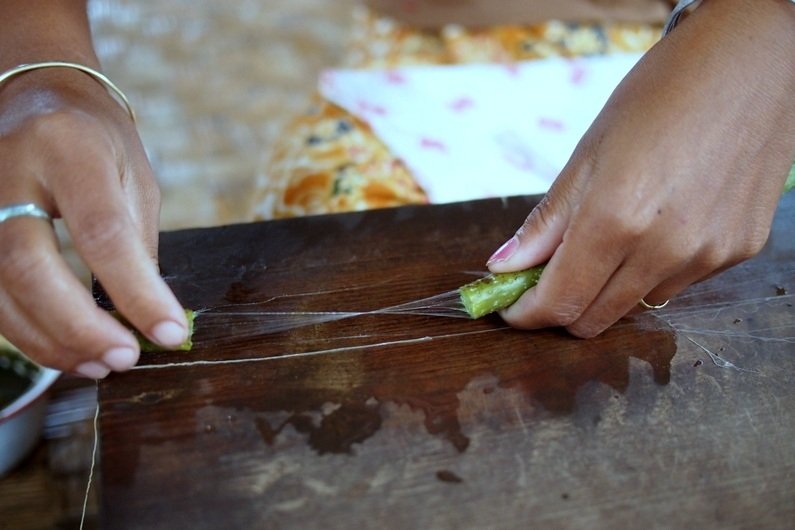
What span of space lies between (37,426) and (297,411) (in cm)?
111

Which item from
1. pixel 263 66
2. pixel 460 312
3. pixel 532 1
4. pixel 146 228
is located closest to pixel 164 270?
pixel 146 228

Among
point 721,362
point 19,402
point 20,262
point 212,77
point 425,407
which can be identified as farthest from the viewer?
point 212,77

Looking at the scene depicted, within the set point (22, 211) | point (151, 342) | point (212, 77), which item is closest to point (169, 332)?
point (151, 342)

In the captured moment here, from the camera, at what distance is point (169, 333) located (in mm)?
1060

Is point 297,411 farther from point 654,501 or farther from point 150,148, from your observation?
point 150,148

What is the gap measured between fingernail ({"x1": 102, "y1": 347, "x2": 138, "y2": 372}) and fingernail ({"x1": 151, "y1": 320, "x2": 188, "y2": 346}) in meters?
0.04

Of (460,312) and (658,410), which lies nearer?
(658,410)

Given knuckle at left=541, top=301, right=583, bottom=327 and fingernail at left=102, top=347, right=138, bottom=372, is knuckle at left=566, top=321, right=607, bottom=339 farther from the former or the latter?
fingernail at left=102, top=347, right=138, bottom=372

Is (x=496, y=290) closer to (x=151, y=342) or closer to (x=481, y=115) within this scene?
(x=151, y=342)

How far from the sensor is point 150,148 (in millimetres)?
3350

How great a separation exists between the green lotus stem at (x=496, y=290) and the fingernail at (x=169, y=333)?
45cm

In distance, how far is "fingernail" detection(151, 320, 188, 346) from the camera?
1.05 m

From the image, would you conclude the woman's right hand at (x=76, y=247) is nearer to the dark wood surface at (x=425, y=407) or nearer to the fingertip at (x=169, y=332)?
the fingertip at (x=169, y=332)

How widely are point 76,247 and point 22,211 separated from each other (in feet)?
0.31
